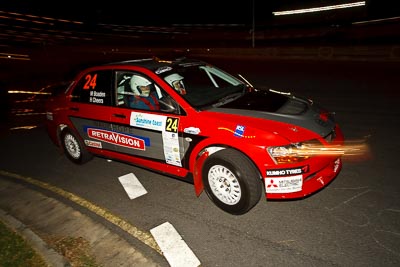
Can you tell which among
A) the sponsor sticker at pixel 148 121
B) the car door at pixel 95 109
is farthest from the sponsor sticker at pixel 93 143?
the sponsor sticker at pixel 148 121

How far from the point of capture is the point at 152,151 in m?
4.48

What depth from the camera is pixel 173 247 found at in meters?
3.43

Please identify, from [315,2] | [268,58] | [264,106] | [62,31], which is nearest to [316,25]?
[315,2]

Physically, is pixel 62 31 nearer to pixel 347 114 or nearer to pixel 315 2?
pixel 315 2

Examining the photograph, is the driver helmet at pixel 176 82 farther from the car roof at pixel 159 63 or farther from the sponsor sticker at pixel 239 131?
the sponsor sticker at pixel 239 131

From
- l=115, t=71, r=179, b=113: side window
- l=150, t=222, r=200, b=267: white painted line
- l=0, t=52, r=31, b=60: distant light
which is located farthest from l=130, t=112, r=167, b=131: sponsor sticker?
l=0, t=52, r=31, b=60: distant light

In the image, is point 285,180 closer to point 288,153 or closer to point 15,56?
point 288,153

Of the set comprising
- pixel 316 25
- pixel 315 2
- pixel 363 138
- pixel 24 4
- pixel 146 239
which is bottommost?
pixel 146 239

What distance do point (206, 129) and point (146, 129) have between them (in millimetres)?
986

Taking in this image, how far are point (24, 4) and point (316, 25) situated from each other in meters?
55.3

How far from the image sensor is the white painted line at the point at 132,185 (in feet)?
15.3

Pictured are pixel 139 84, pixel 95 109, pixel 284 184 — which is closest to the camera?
pixel 284 184

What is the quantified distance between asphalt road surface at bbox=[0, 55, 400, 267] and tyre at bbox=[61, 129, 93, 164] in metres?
0.15

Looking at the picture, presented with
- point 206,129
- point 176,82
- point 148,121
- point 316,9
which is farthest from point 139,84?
point 316,9
